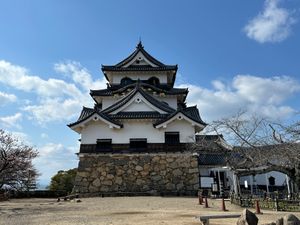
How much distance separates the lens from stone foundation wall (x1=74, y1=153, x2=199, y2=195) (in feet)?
74.4

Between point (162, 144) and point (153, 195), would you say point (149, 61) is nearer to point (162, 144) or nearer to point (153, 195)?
point (162, 144)

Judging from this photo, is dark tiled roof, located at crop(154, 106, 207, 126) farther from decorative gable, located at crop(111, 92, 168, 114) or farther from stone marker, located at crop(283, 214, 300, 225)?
stone marker, located at crop(283, 214, 300, 225)

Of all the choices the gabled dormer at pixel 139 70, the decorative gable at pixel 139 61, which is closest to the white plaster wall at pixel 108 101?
the gabled dormer at pixel 139 70

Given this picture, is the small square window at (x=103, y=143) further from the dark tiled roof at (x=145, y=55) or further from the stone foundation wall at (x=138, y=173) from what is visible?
the dark tiled roof at (x=145, y=55)

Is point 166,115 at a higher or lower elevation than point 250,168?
higher

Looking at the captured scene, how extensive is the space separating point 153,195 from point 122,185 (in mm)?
2403

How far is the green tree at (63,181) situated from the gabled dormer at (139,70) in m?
10.4

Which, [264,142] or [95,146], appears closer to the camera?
[264,142]

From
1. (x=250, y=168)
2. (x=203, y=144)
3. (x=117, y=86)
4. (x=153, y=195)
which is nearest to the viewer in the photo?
(x=250, y=168)

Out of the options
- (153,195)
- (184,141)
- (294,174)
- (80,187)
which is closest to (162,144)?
(184,141)

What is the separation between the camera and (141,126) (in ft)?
79.5

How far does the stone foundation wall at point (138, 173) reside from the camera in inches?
893

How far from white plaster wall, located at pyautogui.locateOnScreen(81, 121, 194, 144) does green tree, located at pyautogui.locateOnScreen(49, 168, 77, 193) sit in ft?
30.9

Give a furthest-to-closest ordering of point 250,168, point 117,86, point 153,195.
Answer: point 117,86, point 153,195, point 250,168
